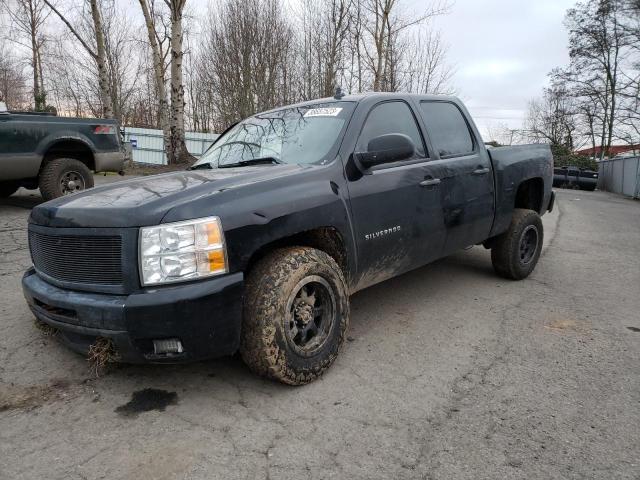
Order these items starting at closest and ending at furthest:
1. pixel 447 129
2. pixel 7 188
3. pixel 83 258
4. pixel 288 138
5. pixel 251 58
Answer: pixel 83 258
pixel 288 138
pixel 447 129
pixel 7 188
pixel 251 58

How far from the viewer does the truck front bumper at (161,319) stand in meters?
2.41

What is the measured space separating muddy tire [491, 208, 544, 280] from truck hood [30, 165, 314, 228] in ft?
9.16

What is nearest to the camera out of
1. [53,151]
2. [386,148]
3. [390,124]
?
[386,148]

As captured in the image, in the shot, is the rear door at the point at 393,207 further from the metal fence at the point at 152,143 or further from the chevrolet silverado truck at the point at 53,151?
the metal fence at the point at 152,143

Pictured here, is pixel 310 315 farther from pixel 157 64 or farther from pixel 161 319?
pixel 157 64

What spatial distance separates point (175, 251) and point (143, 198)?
1.49 feet

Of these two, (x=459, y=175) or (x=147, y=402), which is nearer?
(x=147, y=402)

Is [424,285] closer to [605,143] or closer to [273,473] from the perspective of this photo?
[273,473]

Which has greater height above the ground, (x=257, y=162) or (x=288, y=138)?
(x=288, y=138)

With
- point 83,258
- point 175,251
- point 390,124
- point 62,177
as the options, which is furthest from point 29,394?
point 62,177

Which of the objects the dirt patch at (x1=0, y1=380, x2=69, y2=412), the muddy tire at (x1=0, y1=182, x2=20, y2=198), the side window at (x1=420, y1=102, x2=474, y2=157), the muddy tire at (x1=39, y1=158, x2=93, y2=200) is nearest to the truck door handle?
the side window at (x1=420, y1=102, x2=474, y2=157)

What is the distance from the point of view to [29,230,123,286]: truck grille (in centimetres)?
253

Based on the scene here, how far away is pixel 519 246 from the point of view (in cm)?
507

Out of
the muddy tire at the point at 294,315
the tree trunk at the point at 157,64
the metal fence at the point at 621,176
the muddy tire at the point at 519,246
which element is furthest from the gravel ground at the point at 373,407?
the metal fence at the point at 621,176
